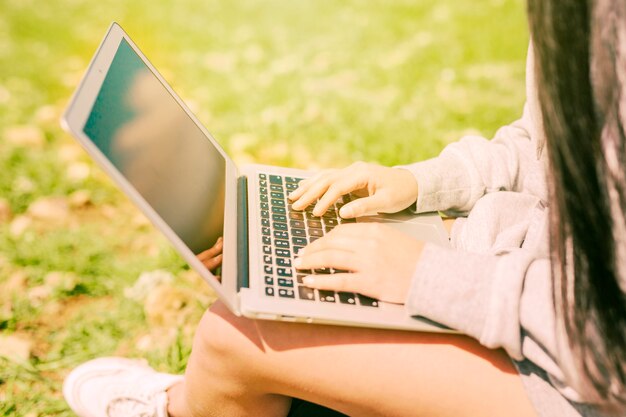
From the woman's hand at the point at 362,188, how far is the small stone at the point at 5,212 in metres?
1.17

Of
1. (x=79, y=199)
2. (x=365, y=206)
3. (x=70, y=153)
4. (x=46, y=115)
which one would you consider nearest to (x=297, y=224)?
(x=365, y=206)

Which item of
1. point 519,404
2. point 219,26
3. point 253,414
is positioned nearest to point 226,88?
point 219,26

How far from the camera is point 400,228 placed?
50.9 inches

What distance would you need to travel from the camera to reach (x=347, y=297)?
103 cm

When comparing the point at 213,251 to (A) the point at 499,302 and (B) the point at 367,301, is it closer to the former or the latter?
(B) the point at 367,301

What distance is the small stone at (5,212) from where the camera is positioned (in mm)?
1984

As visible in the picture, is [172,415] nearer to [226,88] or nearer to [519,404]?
[519,404]

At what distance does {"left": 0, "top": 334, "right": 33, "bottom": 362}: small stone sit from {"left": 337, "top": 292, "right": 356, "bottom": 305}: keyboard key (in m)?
0.96

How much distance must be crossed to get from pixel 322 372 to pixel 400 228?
0.42m

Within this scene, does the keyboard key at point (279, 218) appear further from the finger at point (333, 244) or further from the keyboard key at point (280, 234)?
the finger at point (333, 244)

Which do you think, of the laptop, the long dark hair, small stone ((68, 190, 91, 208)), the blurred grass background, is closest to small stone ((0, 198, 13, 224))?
the blurred grass background

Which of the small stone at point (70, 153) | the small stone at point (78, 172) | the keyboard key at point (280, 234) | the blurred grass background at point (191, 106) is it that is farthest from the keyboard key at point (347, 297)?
the small stone at point (70, 153)

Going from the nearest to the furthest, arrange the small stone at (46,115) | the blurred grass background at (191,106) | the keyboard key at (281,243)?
1. the keyboard key at (281,243)
2. the blurred grass background at (191,106)
3. the small stone at (46,115)

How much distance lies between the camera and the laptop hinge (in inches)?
42.1
